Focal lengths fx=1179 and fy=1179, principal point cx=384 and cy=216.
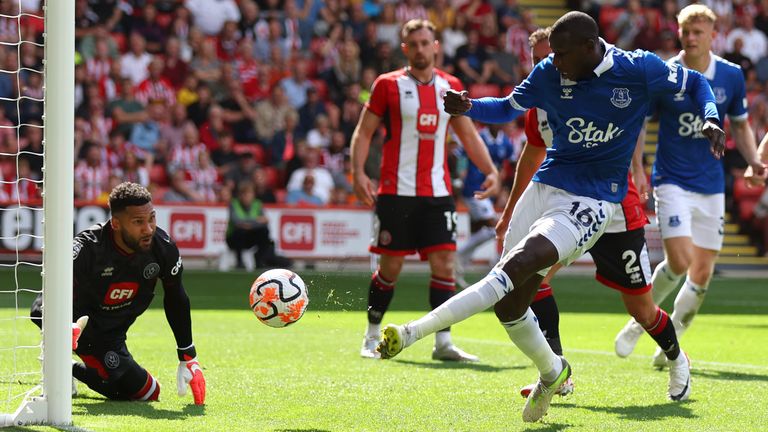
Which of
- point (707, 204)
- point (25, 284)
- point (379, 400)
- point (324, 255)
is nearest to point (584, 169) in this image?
point (379, 400)

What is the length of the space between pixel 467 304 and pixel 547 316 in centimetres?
187

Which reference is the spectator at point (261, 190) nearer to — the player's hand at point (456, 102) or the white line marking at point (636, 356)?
the white line marking at point (636, 356)

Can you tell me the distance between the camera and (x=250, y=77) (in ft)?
69.7

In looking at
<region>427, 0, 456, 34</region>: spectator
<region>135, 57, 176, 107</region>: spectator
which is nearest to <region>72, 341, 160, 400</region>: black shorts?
<region>135, 57, 176, 107</region>: spectator

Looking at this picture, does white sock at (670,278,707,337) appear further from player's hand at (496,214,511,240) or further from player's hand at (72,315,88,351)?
A: player's hand at (72,315,88,351)

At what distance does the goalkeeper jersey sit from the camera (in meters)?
6.32

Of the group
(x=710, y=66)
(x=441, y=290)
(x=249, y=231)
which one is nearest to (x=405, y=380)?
(x=441, y=290)

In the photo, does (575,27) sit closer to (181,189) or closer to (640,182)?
(640,182)

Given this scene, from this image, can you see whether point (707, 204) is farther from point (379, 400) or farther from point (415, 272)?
point (415, 272)

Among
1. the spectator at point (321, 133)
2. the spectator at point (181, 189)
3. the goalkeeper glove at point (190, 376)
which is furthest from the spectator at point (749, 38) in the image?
the goalkeeper glove at point (190, 376)

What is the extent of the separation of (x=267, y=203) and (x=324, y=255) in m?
1.23

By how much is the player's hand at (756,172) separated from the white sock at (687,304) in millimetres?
1046

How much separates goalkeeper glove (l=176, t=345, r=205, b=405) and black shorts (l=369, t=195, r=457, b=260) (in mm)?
3079

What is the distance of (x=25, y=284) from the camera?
45.1 feet
